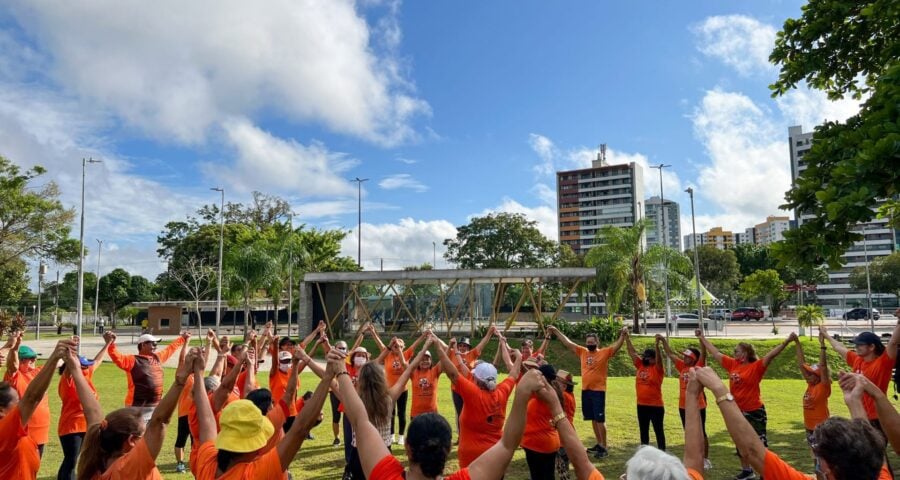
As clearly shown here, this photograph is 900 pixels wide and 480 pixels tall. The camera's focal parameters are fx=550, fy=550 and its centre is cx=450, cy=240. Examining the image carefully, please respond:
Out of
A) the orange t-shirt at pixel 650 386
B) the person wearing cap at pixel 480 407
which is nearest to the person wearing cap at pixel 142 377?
the person wearing cap at pixel 480 407

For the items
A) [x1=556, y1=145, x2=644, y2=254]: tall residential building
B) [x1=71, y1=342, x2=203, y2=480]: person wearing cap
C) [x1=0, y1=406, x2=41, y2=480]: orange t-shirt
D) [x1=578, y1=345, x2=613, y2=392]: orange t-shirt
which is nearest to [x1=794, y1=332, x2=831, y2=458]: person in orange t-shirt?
[x1=578, y1=345, x2=613, y2=392]: orange t-shirt

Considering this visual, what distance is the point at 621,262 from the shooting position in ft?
89.0

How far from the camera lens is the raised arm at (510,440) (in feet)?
8.12

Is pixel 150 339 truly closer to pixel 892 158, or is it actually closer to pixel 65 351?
pixel 65 351

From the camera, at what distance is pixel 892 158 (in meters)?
4.73

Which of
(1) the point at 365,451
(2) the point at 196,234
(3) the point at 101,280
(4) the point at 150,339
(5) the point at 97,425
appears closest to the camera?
(1) the point at 365,451

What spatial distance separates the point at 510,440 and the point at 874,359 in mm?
5350

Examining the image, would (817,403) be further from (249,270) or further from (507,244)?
(507,244)

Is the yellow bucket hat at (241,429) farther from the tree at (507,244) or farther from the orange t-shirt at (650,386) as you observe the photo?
the tree at (507,244)

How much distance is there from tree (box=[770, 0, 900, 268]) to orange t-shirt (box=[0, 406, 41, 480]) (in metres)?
6.34

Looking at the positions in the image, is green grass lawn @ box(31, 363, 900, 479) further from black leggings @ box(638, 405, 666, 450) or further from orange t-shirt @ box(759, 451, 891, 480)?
orange t-shirt @ box(759, 451, 891, 480)

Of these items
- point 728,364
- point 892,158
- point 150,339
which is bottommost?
point 728,364

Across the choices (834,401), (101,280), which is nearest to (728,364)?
(834,401)

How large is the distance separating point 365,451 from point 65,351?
6.61 ft
